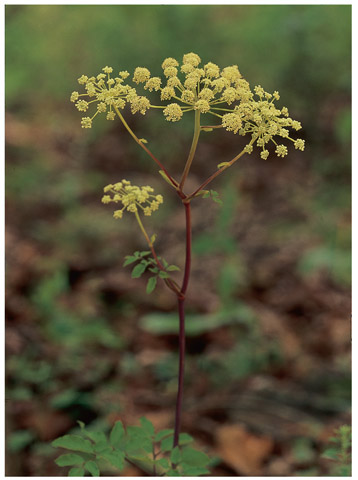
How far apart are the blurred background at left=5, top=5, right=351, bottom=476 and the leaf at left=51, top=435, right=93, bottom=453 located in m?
0.58

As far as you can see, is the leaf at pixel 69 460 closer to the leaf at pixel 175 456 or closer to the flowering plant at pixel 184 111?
the flowering plant at pixel 184 111

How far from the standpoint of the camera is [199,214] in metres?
3.29

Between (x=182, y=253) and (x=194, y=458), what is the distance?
170 centimetres

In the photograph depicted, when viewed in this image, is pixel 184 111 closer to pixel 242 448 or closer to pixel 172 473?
pixel 172 473

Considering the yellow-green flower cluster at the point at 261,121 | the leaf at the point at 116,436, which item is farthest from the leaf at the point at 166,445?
the yellow-green flower cluster at the point at 261,121

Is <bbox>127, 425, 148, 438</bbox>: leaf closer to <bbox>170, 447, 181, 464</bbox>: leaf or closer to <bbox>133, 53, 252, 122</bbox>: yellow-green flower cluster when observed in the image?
<bbox>170, 447, 181, 464</bbox>: leaf

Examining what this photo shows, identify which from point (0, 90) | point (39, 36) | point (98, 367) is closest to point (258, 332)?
point (98, 367)

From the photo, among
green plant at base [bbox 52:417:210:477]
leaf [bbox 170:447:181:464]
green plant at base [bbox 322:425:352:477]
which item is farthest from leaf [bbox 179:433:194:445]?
green plant at base [bbox 322:425:352:477]

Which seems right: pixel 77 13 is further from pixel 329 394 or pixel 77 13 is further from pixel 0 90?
pixel 329 394

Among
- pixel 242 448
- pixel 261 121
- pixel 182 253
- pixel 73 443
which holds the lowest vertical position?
pixel 242 448

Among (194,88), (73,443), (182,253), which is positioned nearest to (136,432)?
(73,443)

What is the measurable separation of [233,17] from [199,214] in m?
1.58

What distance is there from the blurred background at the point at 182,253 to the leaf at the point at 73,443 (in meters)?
0.58

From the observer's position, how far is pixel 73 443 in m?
1.20
